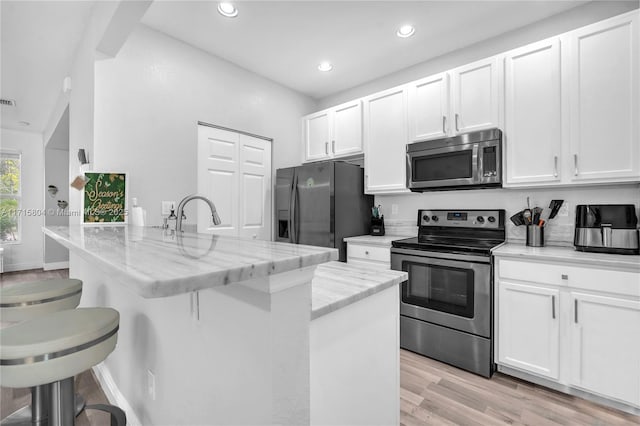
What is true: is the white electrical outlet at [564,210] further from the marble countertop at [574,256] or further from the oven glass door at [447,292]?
the oven glass door at [447,292]

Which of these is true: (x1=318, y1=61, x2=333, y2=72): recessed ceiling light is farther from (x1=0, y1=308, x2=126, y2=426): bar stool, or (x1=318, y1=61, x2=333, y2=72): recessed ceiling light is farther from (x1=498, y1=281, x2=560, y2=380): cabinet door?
(x1=0, y1=308, x2=126, y2=426): bar stool

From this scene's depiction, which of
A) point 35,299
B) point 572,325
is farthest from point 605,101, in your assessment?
point 35,299

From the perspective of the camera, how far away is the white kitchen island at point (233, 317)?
1.88 feet

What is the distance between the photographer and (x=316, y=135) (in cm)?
375

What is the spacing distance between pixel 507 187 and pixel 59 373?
9.44 feet

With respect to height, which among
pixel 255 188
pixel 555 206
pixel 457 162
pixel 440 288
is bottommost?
pixel 440 288

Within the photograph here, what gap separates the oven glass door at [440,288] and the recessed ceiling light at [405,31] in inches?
79.0

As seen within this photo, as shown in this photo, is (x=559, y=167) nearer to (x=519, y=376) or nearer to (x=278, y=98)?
(x=519, y=376)

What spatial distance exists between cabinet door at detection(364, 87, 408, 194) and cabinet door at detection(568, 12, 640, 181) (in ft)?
4.20

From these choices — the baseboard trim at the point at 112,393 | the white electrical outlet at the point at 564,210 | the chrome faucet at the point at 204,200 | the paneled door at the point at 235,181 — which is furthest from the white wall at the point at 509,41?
the baseboard trim at the point at 112,393

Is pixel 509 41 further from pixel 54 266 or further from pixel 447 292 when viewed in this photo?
pixel 54 266

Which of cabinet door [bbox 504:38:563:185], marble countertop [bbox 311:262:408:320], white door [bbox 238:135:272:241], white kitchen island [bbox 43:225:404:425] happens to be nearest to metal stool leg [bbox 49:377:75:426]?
white kitchen island [bbox 43:225:404:425]

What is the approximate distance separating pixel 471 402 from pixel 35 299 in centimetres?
252

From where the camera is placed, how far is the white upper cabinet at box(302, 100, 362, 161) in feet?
10.9
